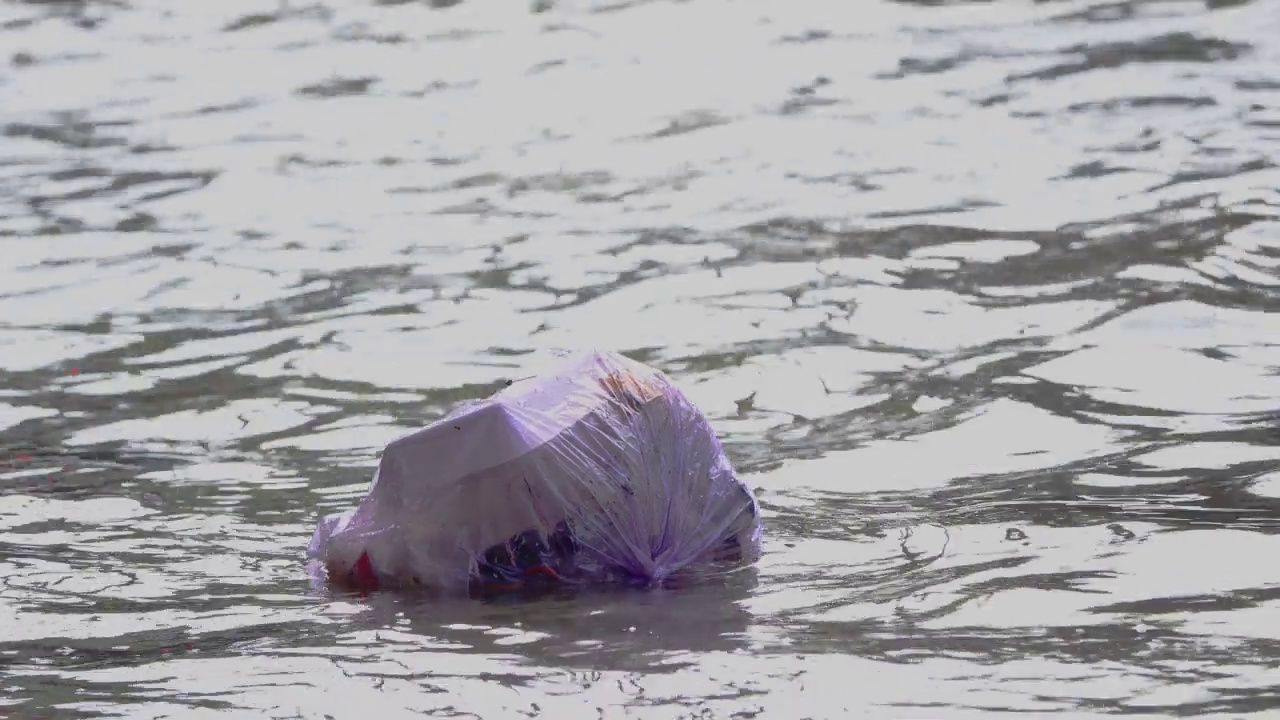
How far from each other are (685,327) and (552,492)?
2.87m

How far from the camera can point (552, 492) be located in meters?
3.96

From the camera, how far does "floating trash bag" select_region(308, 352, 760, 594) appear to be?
3.98 m

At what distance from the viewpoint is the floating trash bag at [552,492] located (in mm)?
3977

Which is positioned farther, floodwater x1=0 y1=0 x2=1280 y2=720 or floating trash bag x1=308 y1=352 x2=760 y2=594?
floating trash bag x1=308 y1=352 x2=760 y2=594

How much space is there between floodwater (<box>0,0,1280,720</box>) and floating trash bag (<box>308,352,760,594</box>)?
106 millimetres

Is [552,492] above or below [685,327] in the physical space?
above

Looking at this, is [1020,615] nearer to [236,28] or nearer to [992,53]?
[992,53]

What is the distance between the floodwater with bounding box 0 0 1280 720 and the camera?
3.67 meters

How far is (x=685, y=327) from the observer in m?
6.79

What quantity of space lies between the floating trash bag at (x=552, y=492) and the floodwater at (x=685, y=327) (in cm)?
11

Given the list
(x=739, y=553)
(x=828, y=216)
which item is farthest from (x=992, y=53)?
(x=739, y=553)

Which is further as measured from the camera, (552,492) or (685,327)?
(685,327)

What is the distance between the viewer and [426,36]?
484 inches

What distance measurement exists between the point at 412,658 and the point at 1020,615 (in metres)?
1.21
